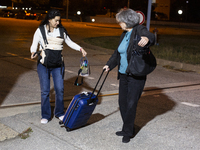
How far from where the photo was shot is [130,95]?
4348mm

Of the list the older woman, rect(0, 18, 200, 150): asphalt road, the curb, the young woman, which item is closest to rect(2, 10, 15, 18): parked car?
the curb

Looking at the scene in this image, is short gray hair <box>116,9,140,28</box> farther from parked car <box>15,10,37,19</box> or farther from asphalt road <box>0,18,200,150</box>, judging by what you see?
parked car <box>15,10,37,19</box>

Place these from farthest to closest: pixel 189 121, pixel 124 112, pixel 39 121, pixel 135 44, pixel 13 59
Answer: pixel 13 59 → pixel 189 121 → pixel 39 121 → pixel 124 112 → pixel 135 44

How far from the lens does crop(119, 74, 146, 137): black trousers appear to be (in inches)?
170

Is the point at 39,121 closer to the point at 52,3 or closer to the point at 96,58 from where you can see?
the point at 96,58

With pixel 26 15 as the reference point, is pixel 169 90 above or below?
below

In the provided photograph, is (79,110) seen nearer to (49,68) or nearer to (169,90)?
(49,68)

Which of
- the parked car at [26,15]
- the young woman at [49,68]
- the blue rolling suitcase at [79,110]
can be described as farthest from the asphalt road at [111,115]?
the parked car at [26,15]

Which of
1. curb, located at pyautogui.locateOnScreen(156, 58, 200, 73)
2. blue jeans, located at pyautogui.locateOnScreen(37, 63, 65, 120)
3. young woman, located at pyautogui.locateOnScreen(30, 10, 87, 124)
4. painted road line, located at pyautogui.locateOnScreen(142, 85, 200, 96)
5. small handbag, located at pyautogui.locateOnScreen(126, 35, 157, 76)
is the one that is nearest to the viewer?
small handbag, located at pyautogui.locateOnScreen(126, 35, 157, 76)

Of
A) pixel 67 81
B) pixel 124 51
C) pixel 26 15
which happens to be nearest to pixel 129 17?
pixel 124 51

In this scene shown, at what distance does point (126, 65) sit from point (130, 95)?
416mm

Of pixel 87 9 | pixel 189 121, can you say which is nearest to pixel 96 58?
pixel 189 121

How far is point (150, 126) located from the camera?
509cm

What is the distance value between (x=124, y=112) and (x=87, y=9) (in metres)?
54.1
